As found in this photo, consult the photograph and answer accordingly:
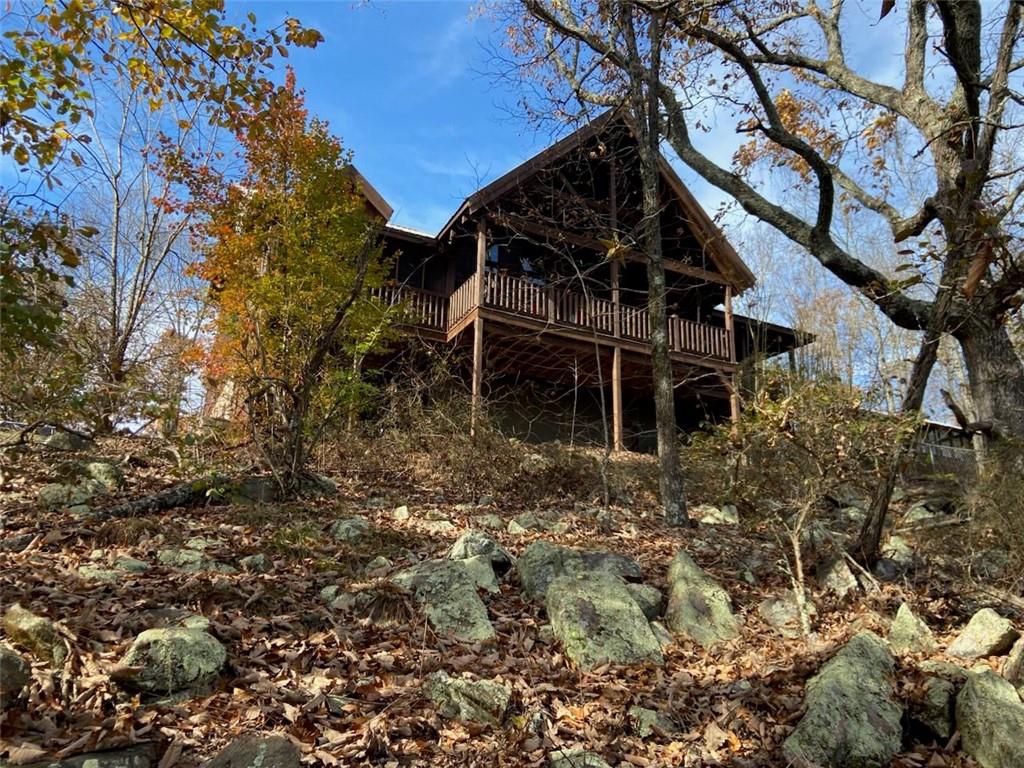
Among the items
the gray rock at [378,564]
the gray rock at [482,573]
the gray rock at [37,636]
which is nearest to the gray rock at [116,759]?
the gray rock at [37,636]

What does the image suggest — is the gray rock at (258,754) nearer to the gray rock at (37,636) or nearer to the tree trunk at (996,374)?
the gray rock at (37,636)

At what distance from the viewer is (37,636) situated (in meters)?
3.36

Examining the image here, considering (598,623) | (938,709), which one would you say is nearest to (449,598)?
(598,623)

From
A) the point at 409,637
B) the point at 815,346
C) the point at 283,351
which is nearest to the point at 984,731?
the point at 409,637

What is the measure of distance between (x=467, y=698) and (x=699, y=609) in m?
2.24

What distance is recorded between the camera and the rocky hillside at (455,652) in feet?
10.2

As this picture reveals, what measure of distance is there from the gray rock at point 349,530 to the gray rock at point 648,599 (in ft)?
8.28

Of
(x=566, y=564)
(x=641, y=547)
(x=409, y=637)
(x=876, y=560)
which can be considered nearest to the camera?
(x=409, y=637)

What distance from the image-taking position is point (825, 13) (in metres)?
10.1

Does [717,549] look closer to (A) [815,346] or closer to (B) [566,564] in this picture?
(B) [566,564]

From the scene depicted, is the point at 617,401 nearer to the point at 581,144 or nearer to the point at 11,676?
the point at 581,144

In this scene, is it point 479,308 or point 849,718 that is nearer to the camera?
point 849,718

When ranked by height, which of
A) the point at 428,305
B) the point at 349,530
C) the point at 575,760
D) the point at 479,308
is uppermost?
the point at 428,305

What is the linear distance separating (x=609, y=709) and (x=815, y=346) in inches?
843
